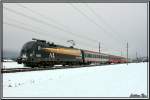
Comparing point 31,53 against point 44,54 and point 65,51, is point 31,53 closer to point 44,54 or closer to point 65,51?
point 44,54

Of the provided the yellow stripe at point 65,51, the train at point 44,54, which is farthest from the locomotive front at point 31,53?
the yellow stripe at point 65,51

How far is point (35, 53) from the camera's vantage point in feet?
90.0

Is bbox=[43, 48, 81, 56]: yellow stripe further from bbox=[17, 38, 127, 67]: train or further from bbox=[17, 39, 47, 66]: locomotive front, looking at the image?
bbox=[17, 39, 47, 66]: locomotive front

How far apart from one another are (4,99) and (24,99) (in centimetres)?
69

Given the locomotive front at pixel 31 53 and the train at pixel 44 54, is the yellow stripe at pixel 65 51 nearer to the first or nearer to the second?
the train at pixel 44 54

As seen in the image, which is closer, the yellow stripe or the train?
the train

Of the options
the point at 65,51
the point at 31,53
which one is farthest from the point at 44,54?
the point at 65,51

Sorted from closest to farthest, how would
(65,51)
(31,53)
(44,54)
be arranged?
(31,53) → (44,54) → (65,51)

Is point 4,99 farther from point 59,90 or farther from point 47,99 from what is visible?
point 59,90

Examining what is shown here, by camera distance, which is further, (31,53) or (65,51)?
(65,51)

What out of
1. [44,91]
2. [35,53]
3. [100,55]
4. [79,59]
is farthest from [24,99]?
[100,55]

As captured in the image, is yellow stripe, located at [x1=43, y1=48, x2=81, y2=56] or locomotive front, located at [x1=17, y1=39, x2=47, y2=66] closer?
locomotive front, located at [x1=17, y1=39, x2=47, y2=66]

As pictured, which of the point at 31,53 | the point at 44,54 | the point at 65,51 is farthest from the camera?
the point at 65,51

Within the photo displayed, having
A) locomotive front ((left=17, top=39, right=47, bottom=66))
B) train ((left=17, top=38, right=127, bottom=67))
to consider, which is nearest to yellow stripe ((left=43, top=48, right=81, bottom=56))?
train ((left=17, top=38, right=127, bottom=67))
